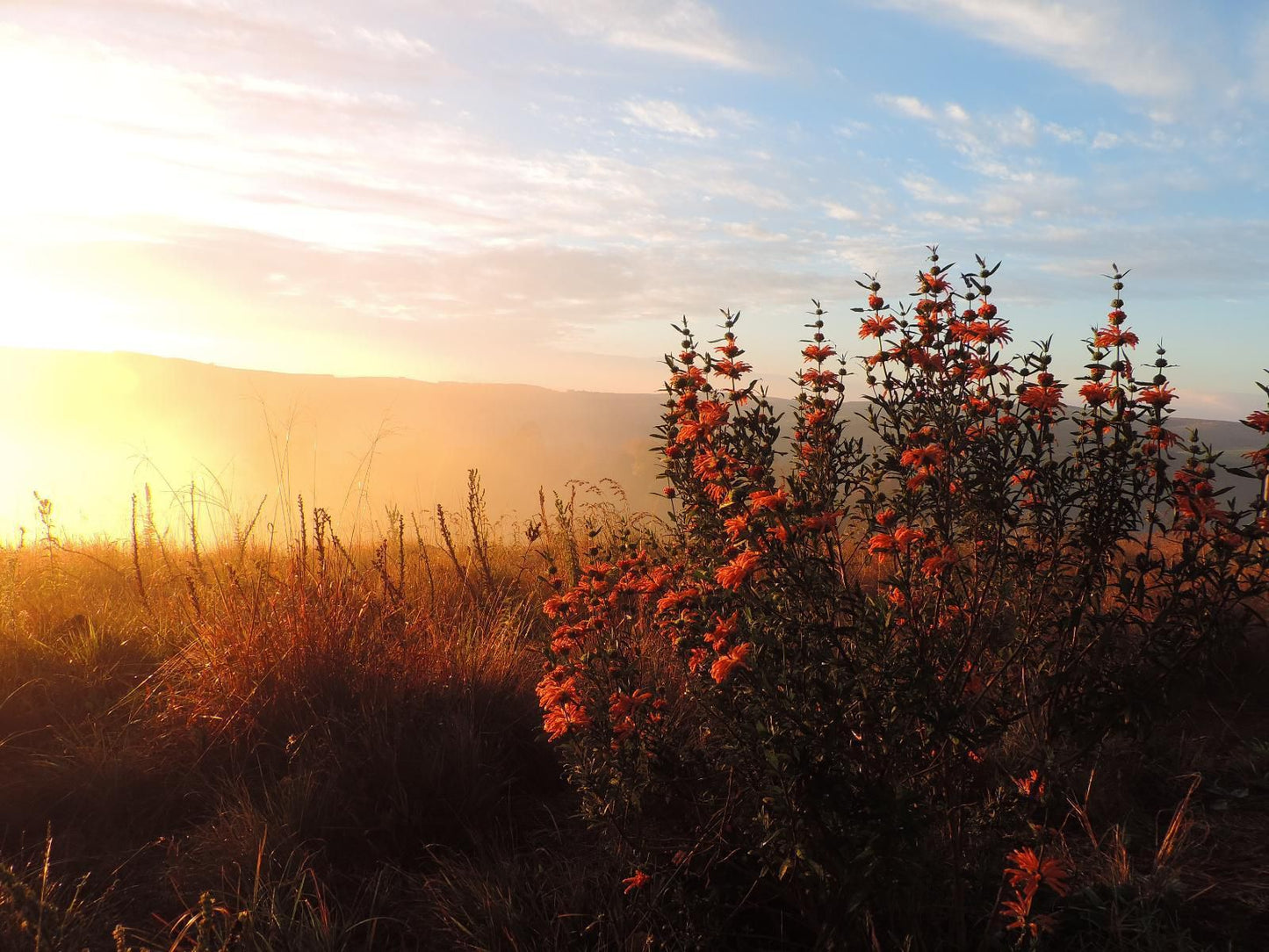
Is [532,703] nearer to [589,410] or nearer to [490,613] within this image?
[490,613]

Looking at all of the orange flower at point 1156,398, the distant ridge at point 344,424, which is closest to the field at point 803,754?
the orange flower at point 1156,398

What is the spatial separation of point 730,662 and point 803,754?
0.92 ft

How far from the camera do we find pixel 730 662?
5.48 feet

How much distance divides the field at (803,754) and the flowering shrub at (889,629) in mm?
13

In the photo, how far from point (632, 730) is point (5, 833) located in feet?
8.51

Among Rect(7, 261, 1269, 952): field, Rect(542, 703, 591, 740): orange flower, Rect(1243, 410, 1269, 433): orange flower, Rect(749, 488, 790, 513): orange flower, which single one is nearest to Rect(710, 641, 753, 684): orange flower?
Rect(7, 261, 1269, 952): field

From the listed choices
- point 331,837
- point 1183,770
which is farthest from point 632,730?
point 1183,770

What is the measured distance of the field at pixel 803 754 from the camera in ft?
6.14

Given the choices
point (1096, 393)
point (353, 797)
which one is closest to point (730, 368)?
point (1096, 393)

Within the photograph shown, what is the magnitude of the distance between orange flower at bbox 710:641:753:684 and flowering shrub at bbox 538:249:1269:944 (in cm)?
1

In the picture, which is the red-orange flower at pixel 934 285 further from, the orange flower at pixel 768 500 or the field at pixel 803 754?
the orange flower at pixel 768 500

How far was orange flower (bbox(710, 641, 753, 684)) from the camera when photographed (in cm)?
164

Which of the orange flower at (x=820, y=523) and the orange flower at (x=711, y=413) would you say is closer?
the orange flower at (x=820, y=523)

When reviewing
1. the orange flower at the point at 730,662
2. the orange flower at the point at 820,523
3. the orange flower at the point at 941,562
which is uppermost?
the orange flower at the point at 820,523
